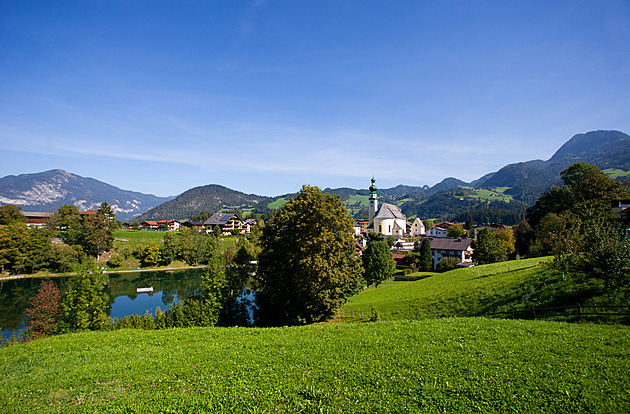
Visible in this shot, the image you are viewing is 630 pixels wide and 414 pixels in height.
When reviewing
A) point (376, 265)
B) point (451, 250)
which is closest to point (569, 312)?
point (376, 265)

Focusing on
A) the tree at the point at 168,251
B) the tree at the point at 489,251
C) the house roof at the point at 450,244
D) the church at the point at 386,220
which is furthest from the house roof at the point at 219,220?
the tree at the point at 489,251

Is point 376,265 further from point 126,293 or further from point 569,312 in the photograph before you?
point 126,293

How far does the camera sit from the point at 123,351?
11.5m

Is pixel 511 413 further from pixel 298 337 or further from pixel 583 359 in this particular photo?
pixel 298 337

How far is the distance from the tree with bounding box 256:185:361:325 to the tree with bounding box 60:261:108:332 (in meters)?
11.2

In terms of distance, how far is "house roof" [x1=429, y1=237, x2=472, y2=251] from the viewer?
56250 millimetres

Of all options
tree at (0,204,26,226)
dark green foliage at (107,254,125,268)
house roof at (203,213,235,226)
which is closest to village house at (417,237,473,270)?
dark green foliage at (107,254,125,268)

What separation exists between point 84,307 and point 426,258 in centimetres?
5251

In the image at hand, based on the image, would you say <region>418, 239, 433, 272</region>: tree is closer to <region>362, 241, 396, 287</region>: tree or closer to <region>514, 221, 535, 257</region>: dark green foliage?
<region>514, 221, 535, 257</region>: dark green foliage

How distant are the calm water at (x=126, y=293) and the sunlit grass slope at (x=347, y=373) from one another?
22.3 metres

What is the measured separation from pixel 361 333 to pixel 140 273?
216ft

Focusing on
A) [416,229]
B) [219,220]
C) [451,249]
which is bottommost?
[416,229]

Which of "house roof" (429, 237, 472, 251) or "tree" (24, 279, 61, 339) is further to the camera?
"house roof" (429, 237, 472, 251)

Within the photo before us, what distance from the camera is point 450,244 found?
57.9 m
